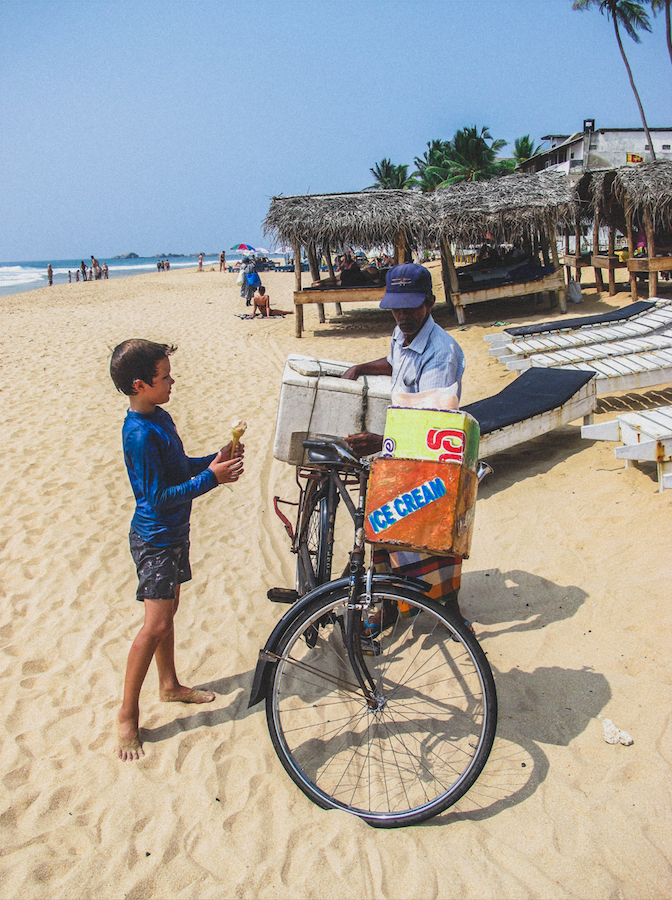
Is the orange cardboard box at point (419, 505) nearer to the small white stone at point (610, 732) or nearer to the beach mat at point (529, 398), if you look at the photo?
the small white stone at point (610, 732)

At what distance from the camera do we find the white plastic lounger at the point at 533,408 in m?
4.95

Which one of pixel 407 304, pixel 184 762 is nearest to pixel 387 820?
pixel 184 762

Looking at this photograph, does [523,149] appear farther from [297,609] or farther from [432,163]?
[297,609]

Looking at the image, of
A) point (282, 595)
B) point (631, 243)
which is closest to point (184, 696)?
point (282, 595)

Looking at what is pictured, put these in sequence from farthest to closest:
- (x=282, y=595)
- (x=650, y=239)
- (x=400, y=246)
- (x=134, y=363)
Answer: (x=400, y=246) < (x=650, y=239) < (x=282, y=595) < (x=134, y=363)

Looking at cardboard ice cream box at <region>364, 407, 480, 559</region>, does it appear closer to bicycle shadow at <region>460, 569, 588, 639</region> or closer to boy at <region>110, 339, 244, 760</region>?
boy at <region>110, 339, 244, 760</region>

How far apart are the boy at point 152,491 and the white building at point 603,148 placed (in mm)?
40971

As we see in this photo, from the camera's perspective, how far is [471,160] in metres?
38.9

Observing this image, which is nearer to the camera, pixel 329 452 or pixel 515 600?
pixel 329 452

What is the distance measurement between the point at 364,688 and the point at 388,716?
0.64 m

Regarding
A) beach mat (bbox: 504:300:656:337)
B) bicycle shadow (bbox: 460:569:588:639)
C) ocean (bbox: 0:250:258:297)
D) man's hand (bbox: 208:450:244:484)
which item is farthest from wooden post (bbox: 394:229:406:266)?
ocean (bbox: 0:250:258:297)

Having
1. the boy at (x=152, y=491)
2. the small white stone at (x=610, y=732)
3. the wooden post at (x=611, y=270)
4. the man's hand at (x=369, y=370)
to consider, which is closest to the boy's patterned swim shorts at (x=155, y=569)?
the boy at (x=152, y=491)

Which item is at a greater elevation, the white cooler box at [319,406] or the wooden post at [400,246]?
the wooden post at [400,246]

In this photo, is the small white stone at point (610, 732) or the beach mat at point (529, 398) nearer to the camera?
the small white stone at point (610, 732)
